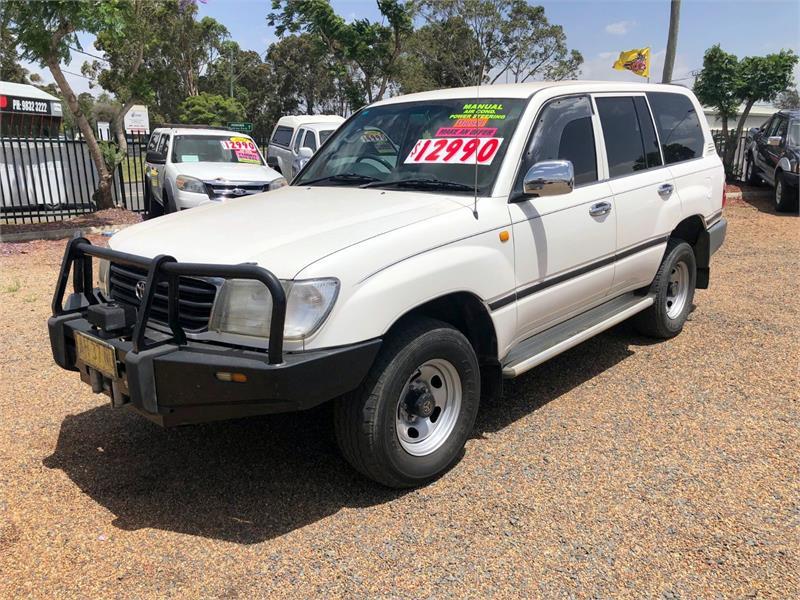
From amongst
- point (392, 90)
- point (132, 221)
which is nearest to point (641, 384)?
point (132, 221)

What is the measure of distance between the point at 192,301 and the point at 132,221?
10.5 meters

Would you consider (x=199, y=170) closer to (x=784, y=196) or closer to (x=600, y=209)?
(x=600, y=209)

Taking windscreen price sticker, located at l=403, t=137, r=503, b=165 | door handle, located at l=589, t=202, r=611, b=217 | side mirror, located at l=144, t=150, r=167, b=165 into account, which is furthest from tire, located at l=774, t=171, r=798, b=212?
side mirror, located at l=144, t=150, r=167, b=165

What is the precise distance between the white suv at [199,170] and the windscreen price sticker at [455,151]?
6.40m

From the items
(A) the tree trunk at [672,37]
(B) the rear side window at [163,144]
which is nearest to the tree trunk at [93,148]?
(B) the rear side window at [163,144]

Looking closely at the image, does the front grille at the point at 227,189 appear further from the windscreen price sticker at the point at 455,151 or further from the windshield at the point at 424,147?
the windscreen price sticker at the point at 455,151

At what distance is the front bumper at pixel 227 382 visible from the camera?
268 centimetres

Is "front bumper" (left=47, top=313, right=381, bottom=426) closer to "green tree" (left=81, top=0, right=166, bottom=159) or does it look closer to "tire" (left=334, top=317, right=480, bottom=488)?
"tire" (left=334, top=317, right=480, bottom=488)

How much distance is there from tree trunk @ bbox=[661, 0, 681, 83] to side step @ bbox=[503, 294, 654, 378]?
13.2m

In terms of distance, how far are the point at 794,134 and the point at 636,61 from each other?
398 cm

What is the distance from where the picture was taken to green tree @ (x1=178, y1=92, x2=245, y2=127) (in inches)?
1596

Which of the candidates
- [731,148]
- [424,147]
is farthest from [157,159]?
[731,148]

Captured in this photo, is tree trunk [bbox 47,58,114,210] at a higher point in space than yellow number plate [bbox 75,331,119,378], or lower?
higher

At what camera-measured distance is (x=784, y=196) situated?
12.8 m
